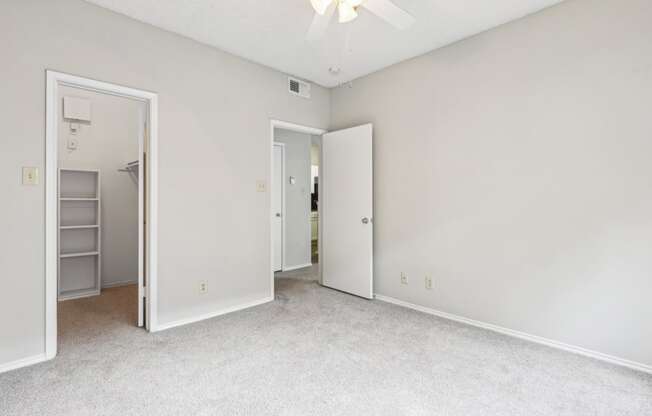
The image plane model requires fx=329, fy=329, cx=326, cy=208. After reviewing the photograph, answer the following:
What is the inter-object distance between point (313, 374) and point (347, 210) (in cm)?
215

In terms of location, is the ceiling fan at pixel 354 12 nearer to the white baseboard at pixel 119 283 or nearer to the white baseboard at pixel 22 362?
the white baseboard at pixel 22 362

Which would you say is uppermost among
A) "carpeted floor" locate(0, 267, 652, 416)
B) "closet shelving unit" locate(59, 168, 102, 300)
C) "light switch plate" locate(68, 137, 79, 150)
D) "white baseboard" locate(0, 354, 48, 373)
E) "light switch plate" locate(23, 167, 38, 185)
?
"light switch plate" locate(68, 137, 79, 150)

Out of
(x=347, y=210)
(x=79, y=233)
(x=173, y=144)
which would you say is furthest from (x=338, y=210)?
(x=79, y=233)

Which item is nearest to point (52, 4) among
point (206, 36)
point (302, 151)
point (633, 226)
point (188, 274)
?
point (206, 36)

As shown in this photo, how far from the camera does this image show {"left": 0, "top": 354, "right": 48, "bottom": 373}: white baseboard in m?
2.18

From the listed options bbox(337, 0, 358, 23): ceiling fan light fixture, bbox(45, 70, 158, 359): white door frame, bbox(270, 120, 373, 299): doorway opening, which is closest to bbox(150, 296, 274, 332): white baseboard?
bbox(270, 120, 373, 299): doorway opening

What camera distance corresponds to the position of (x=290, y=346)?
2568 mm

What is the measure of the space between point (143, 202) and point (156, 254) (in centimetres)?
50

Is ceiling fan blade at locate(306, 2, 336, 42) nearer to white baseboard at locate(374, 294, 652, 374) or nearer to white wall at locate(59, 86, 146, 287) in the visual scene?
white baseboard at locate(374, 294, 652, 374)

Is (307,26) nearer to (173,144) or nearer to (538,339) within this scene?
(173,144)

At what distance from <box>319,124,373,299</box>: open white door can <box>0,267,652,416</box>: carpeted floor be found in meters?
Answer: 0.94

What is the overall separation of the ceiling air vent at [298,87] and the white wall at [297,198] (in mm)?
1286

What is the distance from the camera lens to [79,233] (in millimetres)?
4020

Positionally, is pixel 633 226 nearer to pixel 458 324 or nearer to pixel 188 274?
pixel 458 324
